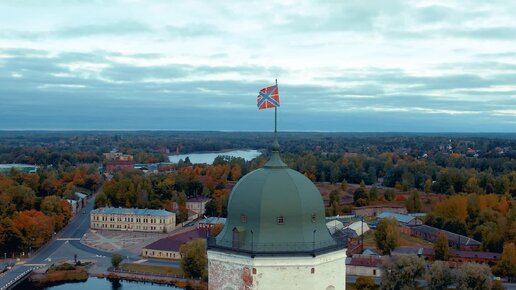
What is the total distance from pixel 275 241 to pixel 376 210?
9491cm

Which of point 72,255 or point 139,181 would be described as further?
point 139,181

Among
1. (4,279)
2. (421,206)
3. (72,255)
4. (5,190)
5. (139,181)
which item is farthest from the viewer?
(139,181)

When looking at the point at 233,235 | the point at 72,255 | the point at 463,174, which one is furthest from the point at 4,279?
the point at 463,174

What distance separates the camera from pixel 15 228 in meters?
79.2

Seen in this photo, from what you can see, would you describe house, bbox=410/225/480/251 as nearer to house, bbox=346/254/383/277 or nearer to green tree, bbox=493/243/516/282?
green tree, bbox=493/243/516/282

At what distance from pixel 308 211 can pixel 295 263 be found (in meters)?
1.40

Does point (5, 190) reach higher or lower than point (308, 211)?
lower

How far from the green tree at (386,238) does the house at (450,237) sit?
31.1 feet

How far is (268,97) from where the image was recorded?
17719mm

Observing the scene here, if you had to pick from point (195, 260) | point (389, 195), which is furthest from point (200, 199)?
point (195, 260)

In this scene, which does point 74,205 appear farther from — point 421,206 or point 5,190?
point 421,206

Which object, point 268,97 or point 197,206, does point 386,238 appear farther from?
point 268,97

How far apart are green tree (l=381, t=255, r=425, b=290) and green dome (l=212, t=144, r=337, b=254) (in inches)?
1631

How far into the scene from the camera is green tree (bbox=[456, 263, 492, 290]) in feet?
175
